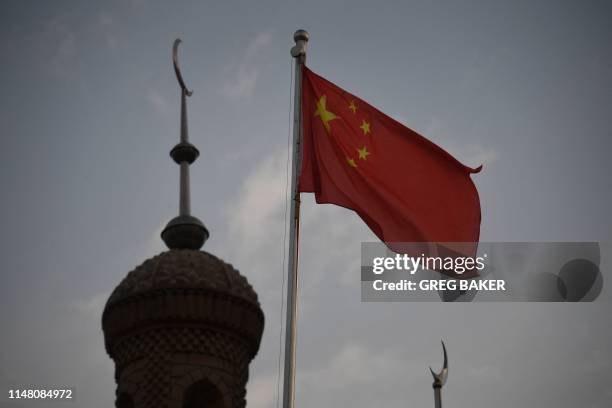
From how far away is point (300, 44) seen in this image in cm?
1570

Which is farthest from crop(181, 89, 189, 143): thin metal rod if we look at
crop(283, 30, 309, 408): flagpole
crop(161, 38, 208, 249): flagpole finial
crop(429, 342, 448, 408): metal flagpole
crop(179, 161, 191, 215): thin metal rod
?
crop(429, 342, 448, 408): metal flagpole

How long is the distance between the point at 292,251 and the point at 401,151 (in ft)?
12.3

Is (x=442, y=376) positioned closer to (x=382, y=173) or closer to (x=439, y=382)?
(x=439, y=382)

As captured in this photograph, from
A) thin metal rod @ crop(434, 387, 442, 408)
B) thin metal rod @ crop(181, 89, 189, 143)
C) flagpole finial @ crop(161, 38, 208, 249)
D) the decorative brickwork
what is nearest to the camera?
the decorative brickwork

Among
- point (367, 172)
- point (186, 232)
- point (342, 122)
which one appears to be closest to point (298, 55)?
point (342, 122)

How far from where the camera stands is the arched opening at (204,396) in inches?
428

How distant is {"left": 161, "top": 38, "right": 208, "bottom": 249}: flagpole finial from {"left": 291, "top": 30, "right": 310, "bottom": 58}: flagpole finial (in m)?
2.55

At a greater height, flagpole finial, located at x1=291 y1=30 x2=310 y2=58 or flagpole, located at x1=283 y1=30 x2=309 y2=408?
flagpole finial, located at x1=291 y1=30 x2=310 y2=58

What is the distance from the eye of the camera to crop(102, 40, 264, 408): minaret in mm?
10781

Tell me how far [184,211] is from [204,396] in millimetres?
2721

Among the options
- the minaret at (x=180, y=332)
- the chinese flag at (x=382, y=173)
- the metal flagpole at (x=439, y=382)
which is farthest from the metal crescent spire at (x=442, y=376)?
the minaret at (x=180, y=332)

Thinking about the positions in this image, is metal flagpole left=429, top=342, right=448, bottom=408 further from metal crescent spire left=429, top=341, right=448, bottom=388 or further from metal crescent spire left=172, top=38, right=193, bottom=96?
metal crescent spire left=172, top=38, right=193, bottom=96

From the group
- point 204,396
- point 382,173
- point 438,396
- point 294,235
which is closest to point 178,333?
point 204,396

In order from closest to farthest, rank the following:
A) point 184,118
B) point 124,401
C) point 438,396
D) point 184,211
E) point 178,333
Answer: point 178,333 → point 124,401 → point 184,211 → point 184,118 → point 438,396
